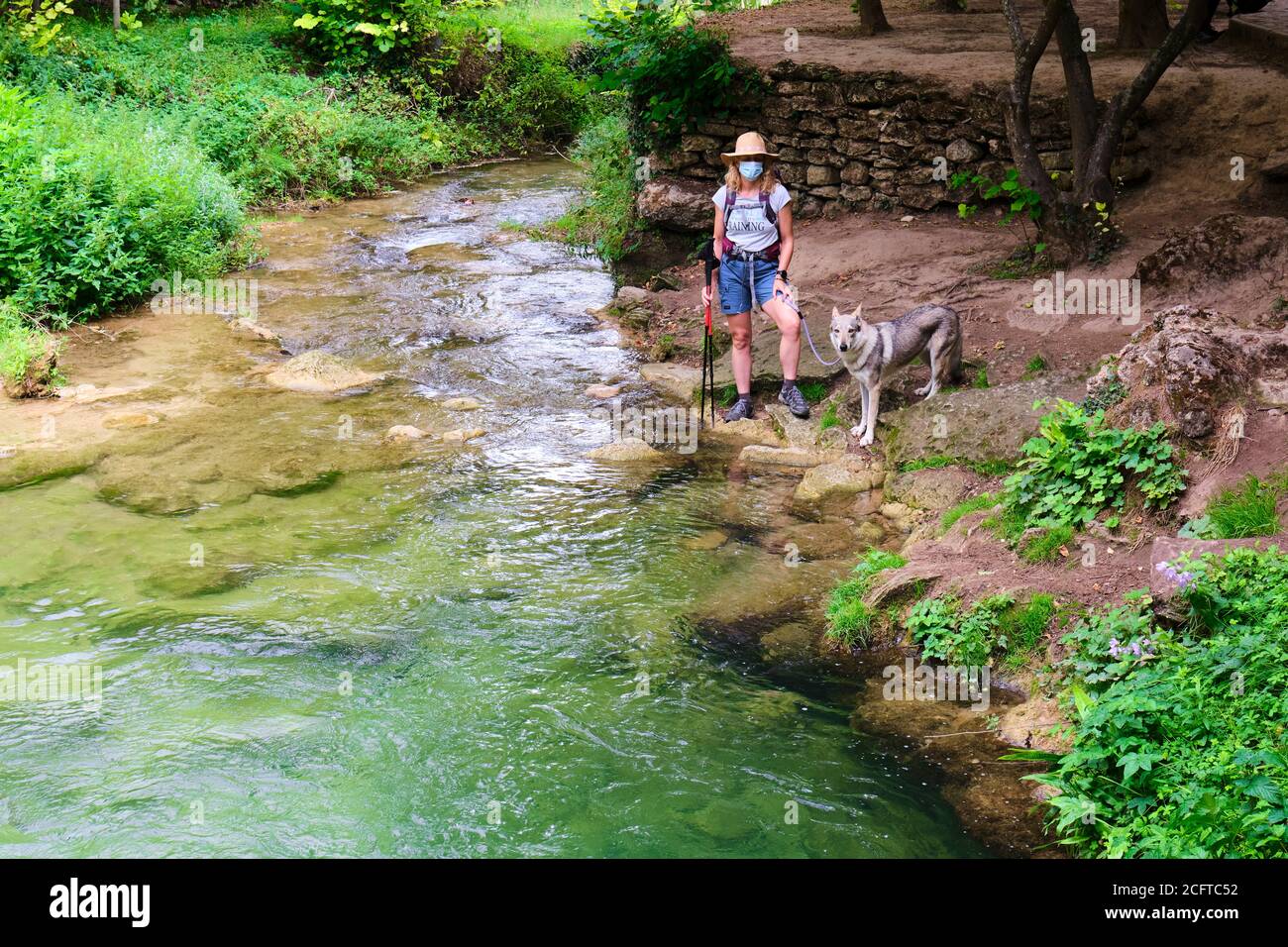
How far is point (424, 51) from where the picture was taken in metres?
22.3

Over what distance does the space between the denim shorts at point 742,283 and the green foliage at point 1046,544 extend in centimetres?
361

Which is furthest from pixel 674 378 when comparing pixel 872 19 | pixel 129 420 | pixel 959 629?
pixel 872 19

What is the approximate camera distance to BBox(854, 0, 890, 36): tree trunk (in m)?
14.3

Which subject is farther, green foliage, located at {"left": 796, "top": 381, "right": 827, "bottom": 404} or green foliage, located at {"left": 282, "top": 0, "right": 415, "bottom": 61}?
green foliage, located at {"left": 282, "top": 0, "right": 415, "bottom": 61}

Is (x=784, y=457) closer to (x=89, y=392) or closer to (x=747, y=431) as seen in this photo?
(x=747, y=431)

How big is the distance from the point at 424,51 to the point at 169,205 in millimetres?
11469

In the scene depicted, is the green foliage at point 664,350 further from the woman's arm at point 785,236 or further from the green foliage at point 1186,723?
the green foliage at point 1186,723

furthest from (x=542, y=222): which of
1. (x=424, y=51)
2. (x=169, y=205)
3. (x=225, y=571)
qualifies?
(x=225, y=571)

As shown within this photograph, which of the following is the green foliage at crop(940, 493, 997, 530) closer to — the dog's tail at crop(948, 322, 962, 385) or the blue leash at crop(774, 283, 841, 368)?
the dog's tail at crop(948, 322, 962, 385)

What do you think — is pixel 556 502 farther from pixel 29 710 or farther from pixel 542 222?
pixel 542 222

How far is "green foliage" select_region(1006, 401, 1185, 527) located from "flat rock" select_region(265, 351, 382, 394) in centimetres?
630

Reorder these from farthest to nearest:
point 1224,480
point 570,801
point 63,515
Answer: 1. point 63,515
2. point 1224,480
3. point 570,801

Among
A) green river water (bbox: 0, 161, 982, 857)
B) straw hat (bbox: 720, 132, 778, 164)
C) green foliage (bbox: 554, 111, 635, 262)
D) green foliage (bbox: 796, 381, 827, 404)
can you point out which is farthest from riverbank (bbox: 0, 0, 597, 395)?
green foliage (bbox: 796, 381, 827, 404)

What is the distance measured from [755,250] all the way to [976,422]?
239 centimetres
